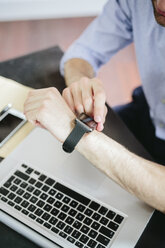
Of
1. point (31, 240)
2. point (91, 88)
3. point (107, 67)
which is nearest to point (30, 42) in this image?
point (107, 67)

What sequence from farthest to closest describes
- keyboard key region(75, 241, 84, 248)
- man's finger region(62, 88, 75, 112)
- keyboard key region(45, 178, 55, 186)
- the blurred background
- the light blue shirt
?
the blurred background, the light blue shirt, man's finger region(62, 88, 75, 112), keyboard key region(45, 178, 55, 186), keyboard key region(75, 241, 84, 248)

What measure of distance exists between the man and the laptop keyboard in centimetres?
9

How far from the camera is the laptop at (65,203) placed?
0.66 m

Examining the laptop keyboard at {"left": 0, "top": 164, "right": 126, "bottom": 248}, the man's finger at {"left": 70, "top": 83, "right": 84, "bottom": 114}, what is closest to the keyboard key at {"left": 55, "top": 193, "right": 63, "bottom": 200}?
the laptop keyboard at {"left": 0, "top": 164, "right": 126, "bottom": 248}

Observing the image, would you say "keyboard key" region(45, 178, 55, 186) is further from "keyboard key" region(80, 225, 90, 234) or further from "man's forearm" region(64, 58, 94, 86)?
"man's forearm" region(64, 58, 94, 86)

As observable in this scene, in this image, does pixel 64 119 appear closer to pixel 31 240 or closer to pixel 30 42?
pixel 31 240

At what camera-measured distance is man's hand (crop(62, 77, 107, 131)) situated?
78 centimetres

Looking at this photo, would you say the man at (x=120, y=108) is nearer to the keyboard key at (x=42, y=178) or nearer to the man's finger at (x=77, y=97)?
the man's finger at (x=77, y=97)

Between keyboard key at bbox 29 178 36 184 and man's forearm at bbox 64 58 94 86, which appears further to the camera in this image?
man's forearm at bbox 64 58 94 86

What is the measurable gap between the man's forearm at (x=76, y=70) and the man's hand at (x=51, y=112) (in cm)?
19

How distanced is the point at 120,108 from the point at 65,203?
24.0 inches

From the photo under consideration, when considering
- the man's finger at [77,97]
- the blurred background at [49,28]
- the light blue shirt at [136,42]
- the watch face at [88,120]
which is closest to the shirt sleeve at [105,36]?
the light blue shirt at [136,42]

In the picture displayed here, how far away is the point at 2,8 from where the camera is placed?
2.80 metres

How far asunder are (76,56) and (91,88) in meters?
0.30
